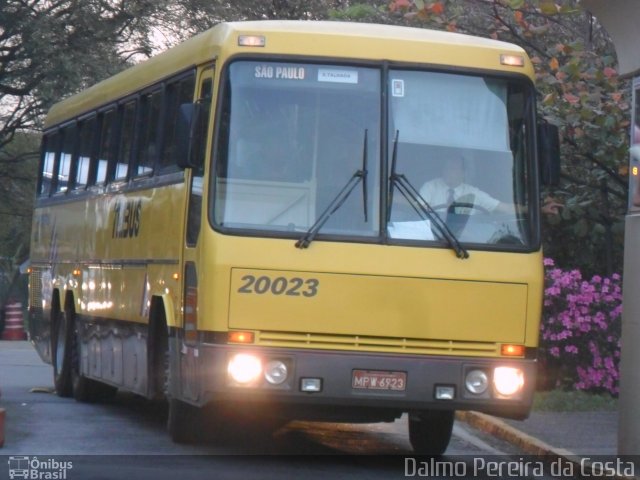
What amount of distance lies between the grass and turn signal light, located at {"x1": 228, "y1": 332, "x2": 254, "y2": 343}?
5630 millimetres

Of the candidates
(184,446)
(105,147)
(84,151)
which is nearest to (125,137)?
(105,147)

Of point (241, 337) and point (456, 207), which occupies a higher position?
point (456, 207)

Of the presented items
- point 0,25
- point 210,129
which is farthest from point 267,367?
point 0,25

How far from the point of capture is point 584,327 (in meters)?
15.5

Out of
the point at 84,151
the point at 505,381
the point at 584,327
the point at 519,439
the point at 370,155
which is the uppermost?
the point at 84,151

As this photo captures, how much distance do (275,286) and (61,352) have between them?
6992 mm

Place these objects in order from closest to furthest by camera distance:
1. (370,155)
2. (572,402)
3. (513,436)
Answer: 1. (370,155)
2. (513,436)
3. (572,402)

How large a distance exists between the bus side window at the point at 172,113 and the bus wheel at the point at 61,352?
14.8ft

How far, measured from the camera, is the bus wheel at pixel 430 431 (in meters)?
10.8

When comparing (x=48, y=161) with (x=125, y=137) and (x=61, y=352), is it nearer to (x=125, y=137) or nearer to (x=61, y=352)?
(x=61, y=352)

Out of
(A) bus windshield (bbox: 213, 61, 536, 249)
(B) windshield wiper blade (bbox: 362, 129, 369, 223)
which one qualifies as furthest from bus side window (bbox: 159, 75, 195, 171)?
(B) windshield wiper blade (bbox: 362, 129, 369, 223)

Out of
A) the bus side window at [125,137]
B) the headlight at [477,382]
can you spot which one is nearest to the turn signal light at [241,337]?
the headlight at [477,382]

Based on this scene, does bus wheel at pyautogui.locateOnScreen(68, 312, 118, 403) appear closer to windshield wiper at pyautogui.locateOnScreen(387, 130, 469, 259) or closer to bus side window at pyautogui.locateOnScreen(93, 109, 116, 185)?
bus side window at pyautogui.locateOnScreen(93, 109, 116, 185)

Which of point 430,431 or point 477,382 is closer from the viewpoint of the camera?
point 477,382
